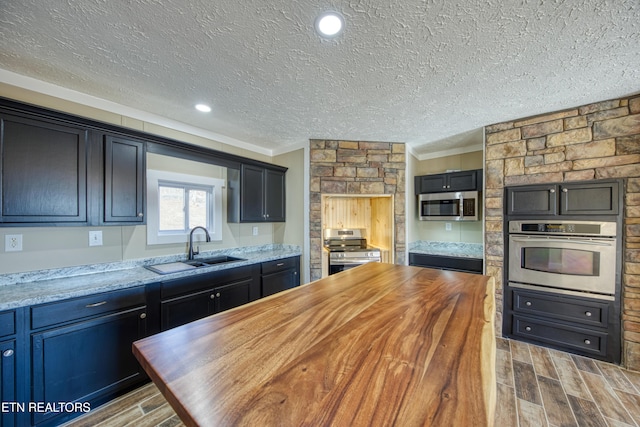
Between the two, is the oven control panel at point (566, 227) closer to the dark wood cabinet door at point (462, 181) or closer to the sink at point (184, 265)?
the dark wood cabinet door at point (462, 181)

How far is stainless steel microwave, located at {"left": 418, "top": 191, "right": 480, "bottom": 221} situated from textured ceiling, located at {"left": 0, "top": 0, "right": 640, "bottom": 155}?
119cm

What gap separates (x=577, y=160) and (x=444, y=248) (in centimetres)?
185

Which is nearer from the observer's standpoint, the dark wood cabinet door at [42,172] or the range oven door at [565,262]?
the dark wood cabinet door at [42,172]

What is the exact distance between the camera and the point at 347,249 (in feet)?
12.2

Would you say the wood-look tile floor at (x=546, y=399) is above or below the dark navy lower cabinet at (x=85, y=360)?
below

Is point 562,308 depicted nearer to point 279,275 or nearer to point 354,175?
point 354,175

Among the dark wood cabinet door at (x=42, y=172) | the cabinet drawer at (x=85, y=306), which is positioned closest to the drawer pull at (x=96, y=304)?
the cabinet drawer at (x=85, y=306)

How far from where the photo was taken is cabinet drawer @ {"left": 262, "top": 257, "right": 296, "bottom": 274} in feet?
9.94

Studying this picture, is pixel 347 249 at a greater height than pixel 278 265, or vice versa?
pixel 347 249

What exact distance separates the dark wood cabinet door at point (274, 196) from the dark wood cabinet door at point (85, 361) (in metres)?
1.88

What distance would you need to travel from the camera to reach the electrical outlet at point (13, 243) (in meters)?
1.80

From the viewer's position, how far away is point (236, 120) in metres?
2.74

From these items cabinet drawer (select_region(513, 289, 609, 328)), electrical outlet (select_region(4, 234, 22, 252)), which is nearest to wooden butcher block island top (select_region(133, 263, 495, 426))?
electrical outlet (select_region(4, 234, 22, 252))

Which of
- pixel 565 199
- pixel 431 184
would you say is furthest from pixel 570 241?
pixel 431 184
